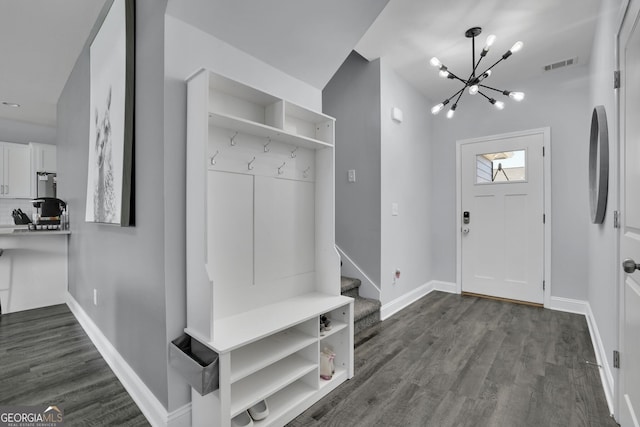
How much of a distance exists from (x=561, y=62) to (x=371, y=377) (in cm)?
365

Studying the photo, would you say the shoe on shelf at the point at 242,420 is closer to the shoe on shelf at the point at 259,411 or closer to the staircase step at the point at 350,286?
the shoe on shelf at the point at 259,411

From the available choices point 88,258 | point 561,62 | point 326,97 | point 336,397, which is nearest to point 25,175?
point 88,258

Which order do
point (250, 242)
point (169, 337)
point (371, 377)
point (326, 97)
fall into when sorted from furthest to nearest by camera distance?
1. point (326, 97)
2. point (371, 377)
3. point (250, 242)
4. point (169, 337)

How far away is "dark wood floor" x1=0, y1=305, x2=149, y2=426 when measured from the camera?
5.67 ft

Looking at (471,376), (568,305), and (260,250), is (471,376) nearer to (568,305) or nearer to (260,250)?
(260,250)

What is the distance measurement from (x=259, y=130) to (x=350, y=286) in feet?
6.41

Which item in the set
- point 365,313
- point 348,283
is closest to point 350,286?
point 348,283

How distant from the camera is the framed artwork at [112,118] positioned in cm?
183

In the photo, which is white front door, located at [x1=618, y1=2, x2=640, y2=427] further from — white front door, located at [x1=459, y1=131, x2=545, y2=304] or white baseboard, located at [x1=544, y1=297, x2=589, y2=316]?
white front door, located at [x1=459, y1=131, x2=545, y2=304]

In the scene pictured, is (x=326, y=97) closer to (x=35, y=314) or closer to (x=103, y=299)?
(x=103, y=299)

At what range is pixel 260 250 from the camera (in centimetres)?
192

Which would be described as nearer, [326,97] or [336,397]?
[336,397]

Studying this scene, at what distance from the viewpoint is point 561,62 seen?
3.25 m

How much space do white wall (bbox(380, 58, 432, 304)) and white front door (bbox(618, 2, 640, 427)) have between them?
191cm
